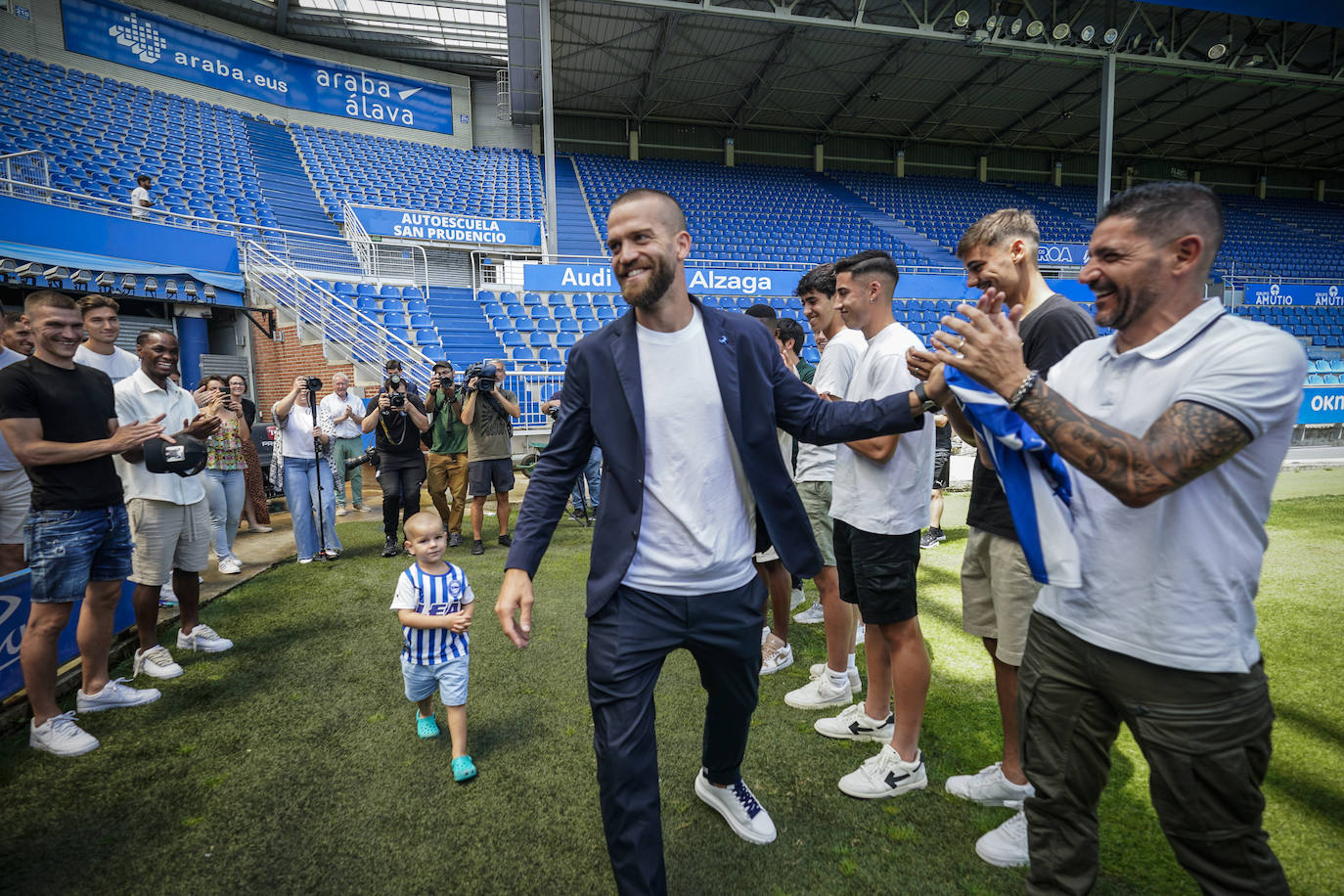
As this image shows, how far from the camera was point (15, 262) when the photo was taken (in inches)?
324

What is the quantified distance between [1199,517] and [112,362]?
5.31m

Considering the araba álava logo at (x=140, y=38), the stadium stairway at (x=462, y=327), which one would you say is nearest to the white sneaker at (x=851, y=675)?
the stadium stairway at (x=462, y=327)

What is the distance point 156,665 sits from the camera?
371 centimetres

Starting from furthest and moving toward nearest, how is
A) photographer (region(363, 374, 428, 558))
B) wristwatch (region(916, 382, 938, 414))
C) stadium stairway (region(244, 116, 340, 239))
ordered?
stadium stairway (region(244, 116, 340, 239)) → photographer (region(363, 374, 428, 558)) → wristwatch (region(916, 382, 938, 414))

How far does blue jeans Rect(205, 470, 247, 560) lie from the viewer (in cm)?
543

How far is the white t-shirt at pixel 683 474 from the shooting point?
1.92 metres

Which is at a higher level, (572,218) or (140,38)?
(140,38)

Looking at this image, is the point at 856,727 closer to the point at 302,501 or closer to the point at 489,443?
the point at 489,443

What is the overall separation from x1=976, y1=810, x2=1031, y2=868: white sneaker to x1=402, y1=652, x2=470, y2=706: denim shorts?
213cm

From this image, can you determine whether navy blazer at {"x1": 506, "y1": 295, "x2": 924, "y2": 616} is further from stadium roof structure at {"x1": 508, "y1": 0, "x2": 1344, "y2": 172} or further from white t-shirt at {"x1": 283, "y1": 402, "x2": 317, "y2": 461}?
stadium roof structure at {"x1": 508, "y1": 0, "x2": 1344, "y2": 172}

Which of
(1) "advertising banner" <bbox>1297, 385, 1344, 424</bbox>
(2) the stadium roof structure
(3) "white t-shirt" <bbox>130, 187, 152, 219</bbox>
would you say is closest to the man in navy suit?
(3) "white t-shirt" <bbox>130, 187, 152, 219</bbox>

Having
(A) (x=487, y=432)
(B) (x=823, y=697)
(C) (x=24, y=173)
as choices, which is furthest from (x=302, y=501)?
(C) (x=24, y=173)

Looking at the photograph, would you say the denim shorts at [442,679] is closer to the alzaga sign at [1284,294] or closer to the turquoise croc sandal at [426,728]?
the turquoise croc sandal at [426,728]

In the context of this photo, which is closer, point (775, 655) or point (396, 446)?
point (775, 655)
